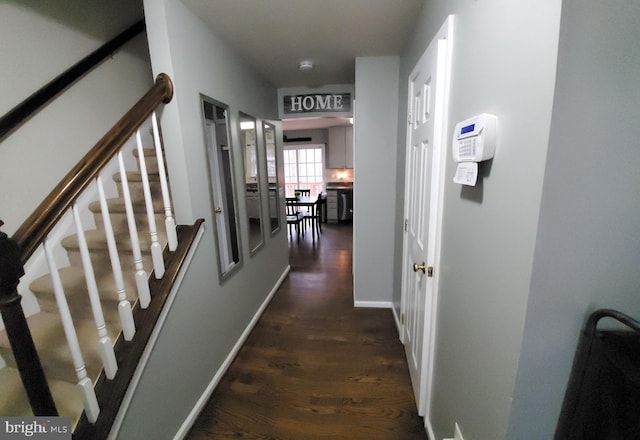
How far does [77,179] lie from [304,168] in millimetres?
6701

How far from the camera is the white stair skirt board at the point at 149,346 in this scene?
3.32ft

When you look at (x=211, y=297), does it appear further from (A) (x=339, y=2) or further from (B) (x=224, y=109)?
(A) (x=339, y=2)

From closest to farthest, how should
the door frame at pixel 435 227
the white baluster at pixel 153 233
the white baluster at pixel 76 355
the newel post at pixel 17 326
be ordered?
the newel post at pixel 17 326, the white baluster at pixel 76 355, the door frame at pixel 435 227, the white baluster at pixel 153 233

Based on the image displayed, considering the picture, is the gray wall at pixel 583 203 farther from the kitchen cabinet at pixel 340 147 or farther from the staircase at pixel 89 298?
the kitchen cabinet at pixel 340 147

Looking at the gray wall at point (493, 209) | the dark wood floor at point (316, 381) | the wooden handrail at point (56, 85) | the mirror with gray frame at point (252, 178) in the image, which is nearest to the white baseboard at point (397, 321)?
the dark wood floor at point (316, 381)

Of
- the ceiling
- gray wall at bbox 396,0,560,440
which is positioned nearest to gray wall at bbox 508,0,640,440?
gray wall at bbox 396,0,560,440

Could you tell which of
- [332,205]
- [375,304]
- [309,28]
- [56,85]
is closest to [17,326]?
[56,85]

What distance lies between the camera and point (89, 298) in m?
1.21

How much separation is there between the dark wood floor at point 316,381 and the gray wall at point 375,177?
1.16 ft

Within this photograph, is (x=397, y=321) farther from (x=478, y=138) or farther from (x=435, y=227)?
(x=478, y=138)

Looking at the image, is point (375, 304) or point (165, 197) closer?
point (165, 197)

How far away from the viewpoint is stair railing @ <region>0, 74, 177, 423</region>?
0.67 metres

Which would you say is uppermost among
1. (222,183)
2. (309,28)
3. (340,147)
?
(309,28)

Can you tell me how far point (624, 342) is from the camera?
0.56 meters
